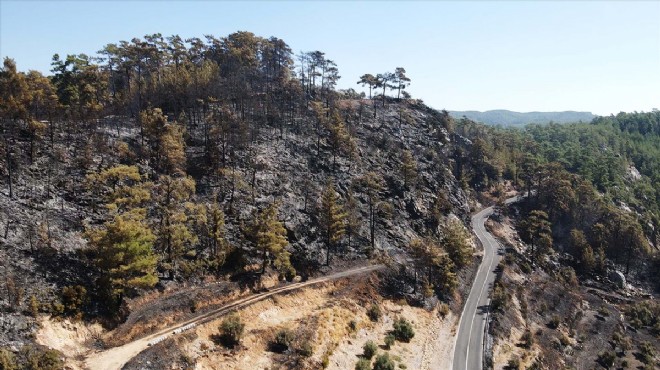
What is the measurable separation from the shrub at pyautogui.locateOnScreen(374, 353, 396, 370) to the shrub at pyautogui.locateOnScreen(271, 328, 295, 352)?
34.5ft

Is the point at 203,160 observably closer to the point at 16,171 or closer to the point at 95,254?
the point at 16,171

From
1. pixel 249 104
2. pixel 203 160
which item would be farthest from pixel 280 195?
pixel 249 104

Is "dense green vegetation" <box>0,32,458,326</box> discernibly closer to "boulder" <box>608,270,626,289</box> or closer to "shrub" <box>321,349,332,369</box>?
"shrub" <box>321,349,332,369</box>

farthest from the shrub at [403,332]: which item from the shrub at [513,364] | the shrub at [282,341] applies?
the shrub at [282,341]

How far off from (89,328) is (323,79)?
350 ft

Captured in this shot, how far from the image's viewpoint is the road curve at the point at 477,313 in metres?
55.1

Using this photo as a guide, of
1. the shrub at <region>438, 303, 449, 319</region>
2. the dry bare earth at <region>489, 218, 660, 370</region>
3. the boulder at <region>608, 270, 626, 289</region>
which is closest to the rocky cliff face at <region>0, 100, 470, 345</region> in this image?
the shrub at <region>438, 303, 449, 319</region>

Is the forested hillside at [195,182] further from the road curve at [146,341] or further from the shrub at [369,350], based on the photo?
the shrub at [369,350]

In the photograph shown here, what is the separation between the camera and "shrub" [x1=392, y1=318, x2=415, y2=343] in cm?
5612

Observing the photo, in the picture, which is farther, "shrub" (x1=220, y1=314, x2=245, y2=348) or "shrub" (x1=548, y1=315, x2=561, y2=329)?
"shrub" (x1=548, y1=315, x2=561, y2=329)

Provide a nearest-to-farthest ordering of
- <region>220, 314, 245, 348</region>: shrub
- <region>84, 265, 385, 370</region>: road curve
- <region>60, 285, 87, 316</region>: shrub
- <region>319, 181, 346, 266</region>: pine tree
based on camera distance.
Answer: <region>84, 265, 385, 370</region>: road curve
<region>60, 285, 87, 316</region>: shrub
<region>220, 314, 245, 348</region>: shrub
<region>319, 181, 346, 266</region>: pine tree

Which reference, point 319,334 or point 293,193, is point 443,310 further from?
point 293,193

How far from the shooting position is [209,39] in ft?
378

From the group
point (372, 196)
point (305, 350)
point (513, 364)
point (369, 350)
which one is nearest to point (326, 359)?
point (305, 350)
